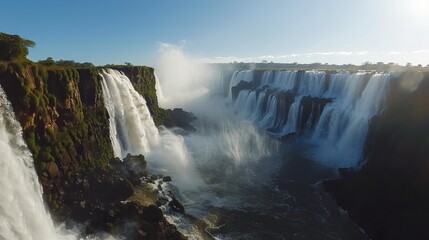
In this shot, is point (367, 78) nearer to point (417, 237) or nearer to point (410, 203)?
point (410, 203)

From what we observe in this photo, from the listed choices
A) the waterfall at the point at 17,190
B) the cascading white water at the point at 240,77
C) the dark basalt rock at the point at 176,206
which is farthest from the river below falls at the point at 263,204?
the cascading white water at the point at 240,77

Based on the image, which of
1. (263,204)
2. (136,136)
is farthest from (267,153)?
(136,136)

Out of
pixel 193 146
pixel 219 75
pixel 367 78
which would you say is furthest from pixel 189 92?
pixel 367 78

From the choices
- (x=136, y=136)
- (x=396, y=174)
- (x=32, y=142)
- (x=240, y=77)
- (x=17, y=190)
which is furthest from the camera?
(x=240, y=77)

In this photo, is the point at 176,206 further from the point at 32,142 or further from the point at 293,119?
the point at 293,119

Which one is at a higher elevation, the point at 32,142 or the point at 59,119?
the point at 59,119

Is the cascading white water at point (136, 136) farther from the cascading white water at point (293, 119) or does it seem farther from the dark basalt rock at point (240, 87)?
the dark basalt rock at point (240, 87)

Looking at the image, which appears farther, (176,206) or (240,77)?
(240,77)

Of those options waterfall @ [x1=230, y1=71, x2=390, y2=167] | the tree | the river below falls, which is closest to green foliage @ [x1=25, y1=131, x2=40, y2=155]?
the tree
